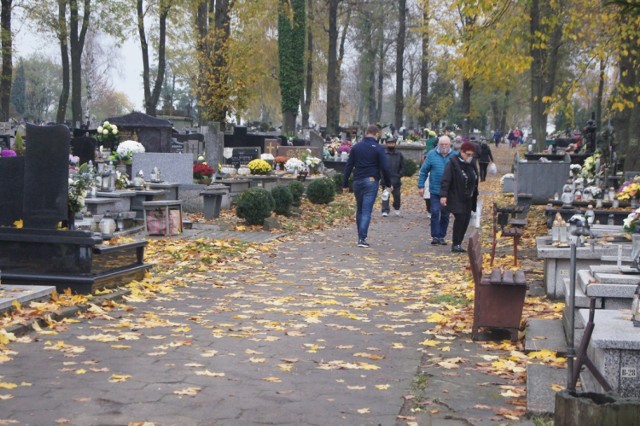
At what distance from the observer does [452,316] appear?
10.2 metres

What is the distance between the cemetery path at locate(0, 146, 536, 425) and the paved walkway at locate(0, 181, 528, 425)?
0.01 m

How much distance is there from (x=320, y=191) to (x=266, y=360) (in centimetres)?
1842

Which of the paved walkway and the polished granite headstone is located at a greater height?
the polished granite headstone

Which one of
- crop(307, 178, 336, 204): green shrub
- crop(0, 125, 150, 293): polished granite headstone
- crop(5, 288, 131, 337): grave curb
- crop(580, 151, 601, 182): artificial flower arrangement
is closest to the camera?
crop(5, 288, 131, 337): grave curb

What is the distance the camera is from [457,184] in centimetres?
1602

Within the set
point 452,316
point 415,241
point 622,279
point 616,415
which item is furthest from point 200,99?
point 616,415

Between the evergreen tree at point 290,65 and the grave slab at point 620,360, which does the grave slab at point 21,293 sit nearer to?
the grave slab at point 620,360

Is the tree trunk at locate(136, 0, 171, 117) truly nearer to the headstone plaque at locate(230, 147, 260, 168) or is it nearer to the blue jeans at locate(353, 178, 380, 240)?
the headstone plaque at locate(230, 147, 260, 168)

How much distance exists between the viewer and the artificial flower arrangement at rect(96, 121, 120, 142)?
973 inches

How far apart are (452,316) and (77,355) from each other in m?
4.04

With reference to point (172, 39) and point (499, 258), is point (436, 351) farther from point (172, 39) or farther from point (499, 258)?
point (172, 39)

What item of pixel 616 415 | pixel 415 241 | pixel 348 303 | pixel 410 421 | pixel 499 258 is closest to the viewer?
pixel 616 415

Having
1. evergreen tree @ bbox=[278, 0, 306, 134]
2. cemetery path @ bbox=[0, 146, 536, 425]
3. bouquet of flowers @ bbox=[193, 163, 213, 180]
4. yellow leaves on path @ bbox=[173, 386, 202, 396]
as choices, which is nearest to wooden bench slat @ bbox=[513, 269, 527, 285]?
cemetery path @ bbox=[0, 146, 536, 425]

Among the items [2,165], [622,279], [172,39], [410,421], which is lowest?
[410,421]
